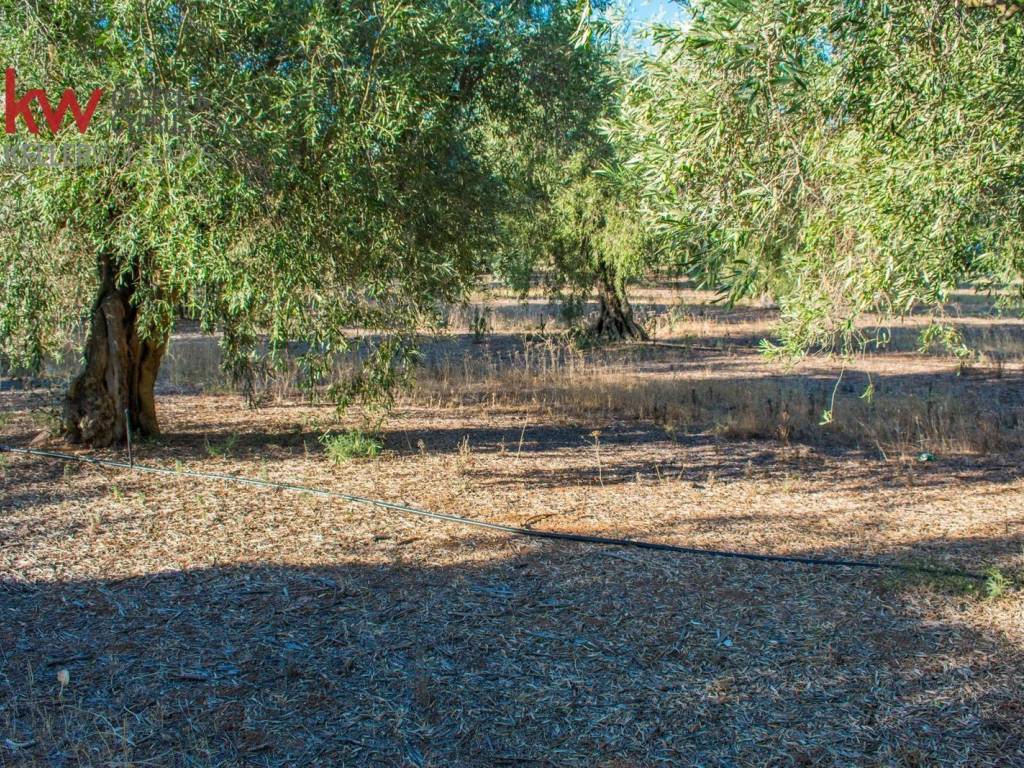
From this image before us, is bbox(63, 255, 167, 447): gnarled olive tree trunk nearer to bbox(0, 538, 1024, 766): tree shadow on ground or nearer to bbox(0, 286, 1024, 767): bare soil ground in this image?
bbox(0, 286, 1024, 767): bare soil ground

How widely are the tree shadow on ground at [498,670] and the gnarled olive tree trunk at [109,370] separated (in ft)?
11.0

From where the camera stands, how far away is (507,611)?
4.83 metres

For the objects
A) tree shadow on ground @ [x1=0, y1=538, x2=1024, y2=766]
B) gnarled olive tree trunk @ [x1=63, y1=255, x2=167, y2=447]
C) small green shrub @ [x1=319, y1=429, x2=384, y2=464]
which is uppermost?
gnarled olive tree trunk @ [x1=63, y1=255, x2=167, y2=447]

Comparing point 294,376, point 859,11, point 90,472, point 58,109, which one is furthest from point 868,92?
point 294,376

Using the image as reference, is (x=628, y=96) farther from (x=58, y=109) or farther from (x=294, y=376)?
(x=294, y=376)

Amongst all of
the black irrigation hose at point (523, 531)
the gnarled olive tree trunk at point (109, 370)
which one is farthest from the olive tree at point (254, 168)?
the black irrigation hose at point (523, 531)

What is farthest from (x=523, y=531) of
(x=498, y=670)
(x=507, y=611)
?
(x=498, y=670)

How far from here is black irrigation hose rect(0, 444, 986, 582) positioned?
5531 millimetres

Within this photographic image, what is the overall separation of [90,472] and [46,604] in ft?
9.36

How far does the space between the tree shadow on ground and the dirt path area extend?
0.01 meters

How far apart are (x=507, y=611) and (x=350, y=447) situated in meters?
3.65

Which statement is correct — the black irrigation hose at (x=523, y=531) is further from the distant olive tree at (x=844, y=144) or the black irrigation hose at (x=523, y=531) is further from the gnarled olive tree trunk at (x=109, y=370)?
the distant olive tree at (x=844, y=144)

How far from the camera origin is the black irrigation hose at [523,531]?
5.53m

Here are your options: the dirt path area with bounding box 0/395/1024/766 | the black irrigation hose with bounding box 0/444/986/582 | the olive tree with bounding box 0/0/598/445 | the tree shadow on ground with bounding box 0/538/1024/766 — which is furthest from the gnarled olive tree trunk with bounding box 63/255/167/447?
the tree shadow on ground with bounding box 0/538/1024/766
